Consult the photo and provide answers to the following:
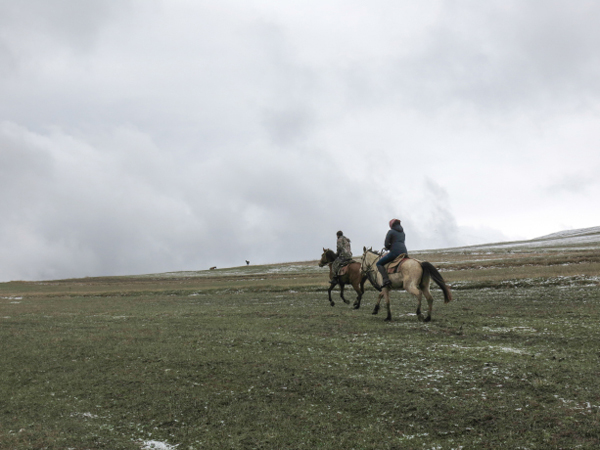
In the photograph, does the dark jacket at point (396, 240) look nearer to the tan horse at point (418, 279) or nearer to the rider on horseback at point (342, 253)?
the tan horse at point (418, 279)

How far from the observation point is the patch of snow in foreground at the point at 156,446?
6.47 m

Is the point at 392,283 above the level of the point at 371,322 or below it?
above

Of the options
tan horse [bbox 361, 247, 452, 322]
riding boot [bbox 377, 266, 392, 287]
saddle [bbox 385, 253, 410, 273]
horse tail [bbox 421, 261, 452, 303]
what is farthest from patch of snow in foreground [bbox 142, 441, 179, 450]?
saddle [bbox 385, 253, 410, 273]

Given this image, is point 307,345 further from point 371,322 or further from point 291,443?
point 291,443

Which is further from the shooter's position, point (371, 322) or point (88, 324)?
point (88, 324)

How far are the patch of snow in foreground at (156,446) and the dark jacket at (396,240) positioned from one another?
12320mm

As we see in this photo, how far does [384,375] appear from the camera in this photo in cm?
919

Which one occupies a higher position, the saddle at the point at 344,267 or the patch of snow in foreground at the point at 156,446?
the saddle at the point at 344,267

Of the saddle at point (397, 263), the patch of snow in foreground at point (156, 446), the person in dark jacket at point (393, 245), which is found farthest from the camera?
the person in dark jacket at point (393, 245)

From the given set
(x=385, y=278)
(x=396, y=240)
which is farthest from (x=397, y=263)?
(x=396, y=240)

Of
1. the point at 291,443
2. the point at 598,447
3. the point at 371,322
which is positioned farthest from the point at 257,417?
the point at 371,322

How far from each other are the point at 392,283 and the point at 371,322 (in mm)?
1889

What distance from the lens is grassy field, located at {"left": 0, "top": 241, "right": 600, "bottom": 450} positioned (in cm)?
648

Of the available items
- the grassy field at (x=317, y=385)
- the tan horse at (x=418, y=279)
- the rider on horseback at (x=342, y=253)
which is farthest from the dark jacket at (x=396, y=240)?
the rider on horseback at (x=342, y=253)
